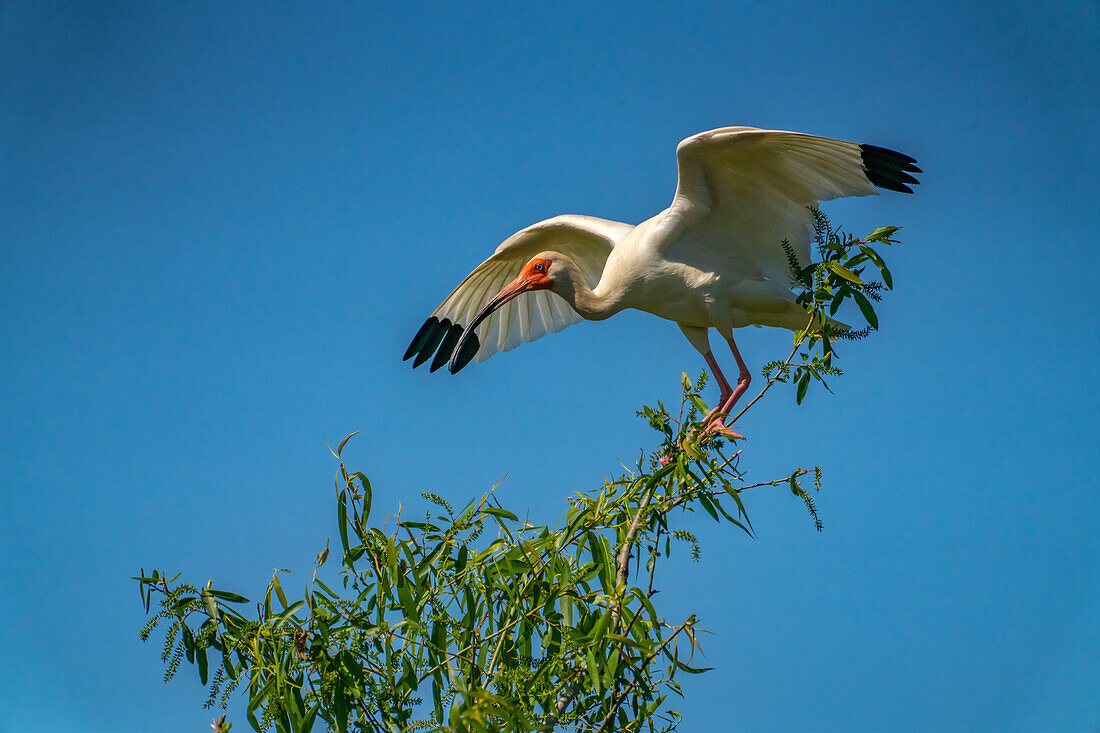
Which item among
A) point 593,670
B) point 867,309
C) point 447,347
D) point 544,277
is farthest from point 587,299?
point 593,670

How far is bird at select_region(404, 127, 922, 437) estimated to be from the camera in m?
4.66

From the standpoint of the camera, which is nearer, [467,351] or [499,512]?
[499,512]

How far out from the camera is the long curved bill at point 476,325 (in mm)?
5629

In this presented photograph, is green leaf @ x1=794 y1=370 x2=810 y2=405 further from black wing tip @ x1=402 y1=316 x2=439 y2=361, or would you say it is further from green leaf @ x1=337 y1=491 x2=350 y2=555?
black wing tip @ x1=402 y1=316 x2=439 y2=361

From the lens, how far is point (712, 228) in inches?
204

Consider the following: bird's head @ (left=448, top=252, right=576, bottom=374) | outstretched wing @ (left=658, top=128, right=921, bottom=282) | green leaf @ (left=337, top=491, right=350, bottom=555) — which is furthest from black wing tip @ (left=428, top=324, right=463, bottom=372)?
green leaf @ (left=337, top=491, right=350, bottom=555)

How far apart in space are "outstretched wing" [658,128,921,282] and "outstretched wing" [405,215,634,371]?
4.22 ft

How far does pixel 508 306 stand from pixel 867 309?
3.74 metres

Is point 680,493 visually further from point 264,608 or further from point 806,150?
point 806,150

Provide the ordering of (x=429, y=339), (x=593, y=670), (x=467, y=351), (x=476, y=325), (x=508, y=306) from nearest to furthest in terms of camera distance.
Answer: (x=593, y=670) < (x=476, y=325) < (x=467, y=351) < (x=508, y=306) < (x=429, y=339)

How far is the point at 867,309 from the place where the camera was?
319 centimetres

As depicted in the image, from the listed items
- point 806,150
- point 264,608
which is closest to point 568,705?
point 264,608

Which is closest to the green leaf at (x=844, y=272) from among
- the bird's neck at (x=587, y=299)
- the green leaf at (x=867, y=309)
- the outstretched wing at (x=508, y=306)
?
the green leaf at (x=867, y=309)

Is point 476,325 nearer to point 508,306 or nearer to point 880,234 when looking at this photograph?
point 508,306
